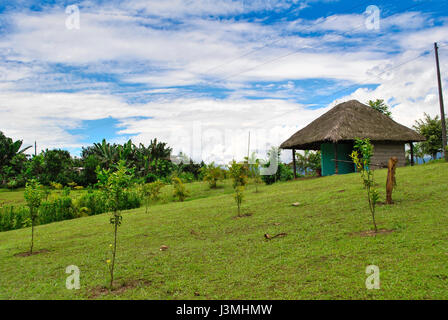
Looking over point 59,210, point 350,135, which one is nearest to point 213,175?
point 350,135

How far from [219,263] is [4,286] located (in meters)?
3.56

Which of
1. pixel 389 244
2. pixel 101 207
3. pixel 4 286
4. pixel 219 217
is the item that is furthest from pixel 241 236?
pixel 101 207

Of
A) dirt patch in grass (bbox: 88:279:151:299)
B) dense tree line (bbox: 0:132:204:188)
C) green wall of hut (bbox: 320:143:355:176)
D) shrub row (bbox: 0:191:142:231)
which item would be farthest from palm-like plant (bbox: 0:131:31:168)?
dirt patch in grass (bbox: 88:279:151:299)

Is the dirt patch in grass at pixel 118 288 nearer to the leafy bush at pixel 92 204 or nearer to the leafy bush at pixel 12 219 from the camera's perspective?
the leafy bush at pixel 12 219

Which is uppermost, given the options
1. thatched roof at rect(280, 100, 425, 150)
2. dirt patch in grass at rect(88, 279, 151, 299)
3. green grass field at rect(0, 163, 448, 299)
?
thatched roof at rect(280, 100, 425, 150)

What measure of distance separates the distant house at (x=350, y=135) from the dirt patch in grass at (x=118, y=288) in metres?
15.0

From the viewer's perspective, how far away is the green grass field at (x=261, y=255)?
4.93 m

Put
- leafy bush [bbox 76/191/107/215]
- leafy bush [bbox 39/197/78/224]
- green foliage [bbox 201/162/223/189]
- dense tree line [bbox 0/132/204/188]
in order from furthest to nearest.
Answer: dense tree line [bbox 0/132/204/188]
green foliage [bbox 201/162/223/189]
leafy bush [bbox 76/191/107/215]
leafy bush [bbox 39/197/78/224]

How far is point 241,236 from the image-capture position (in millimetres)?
7941

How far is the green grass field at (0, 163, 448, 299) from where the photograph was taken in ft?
16.2

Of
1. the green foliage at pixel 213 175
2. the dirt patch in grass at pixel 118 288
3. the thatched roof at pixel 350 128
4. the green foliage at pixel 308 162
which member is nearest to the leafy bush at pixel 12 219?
the dirt patch in grass at pixel 118 288

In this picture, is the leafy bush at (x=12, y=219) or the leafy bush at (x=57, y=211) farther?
the leafy bush at (x=57, y=211)

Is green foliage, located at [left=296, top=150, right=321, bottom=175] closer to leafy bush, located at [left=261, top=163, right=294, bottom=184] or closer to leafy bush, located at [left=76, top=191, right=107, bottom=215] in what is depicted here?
leafy bush, located at [left=261, top=163, right=294, bottom=184]
